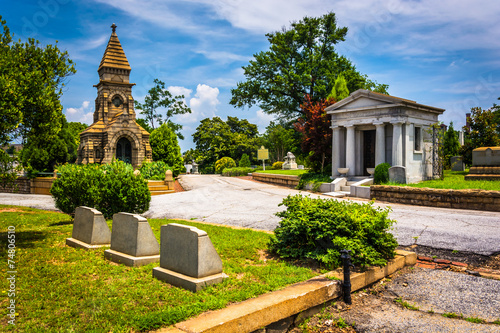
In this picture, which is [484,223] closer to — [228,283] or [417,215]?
[417,215]

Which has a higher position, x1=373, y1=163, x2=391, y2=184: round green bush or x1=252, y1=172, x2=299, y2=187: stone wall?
x1=373, y1=163, x2=391, y2=184: round green bush

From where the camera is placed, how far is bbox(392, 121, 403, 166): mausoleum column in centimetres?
1861

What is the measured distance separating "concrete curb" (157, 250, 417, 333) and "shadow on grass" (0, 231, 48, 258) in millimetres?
4693

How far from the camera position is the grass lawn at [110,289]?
3600 mm

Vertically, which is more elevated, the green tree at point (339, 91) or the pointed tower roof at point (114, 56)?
the pointed tower roof at point (114, 56)

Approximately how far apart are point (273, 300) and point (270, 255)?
7.34 ft

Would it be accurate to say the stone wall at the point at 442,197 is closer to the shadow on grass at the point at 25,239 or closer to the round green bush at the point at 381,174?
the round green bush at the point at 381,174

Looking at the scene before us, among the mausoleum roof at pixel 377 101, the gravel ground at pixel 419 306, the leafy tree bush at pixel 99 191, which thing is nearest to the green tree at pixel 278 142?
the mausoleum roof at pixel 377 101

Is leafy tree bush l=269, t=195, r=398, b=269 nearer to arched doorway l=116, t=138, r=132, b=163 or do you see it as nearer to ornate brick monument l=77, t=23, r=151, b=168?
ornate brick monument l=77, t=23, r=151, b=168

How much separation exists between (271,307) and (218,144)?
172 feet

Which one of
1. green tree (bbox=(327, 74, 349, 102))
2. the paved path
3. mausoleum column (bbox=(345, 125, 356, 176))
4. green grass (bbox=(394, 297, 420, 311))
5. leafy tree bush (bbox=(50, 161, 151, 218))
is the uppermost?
green tree (bbox=(327, 74, 349, 102))

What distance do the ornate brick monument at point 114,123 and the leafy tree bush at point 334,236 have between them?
2441cm

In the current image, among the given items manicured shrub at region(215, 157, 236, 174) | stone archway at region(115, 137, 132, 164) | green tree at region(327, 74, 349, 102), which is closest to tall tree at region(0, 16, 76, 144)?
green tree at region(327, 74, 349, 102)

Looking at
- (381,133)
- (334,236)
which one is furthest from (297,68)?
(334,236)
